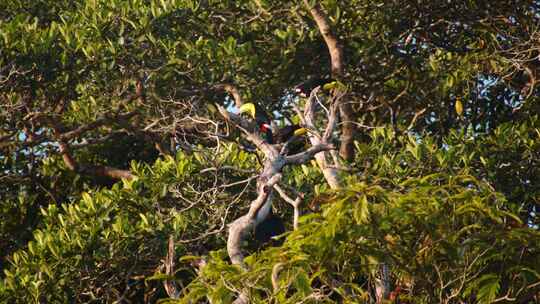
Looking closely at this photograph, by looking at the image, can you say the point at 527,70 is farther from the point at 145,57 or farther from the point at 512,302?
the point at 512,302

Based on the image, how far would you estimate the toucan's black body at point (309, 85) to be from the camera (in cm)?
1490

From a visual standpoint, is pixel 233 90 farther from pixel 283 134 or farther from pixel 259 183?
pixel 259 183

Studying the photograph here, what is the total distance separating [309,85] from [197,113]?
1.71 meters

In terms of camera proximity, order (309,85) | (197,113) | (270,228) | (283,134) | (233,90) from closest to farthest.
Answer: (283,134), (270,228), (197,113), (233,90), (309,85)

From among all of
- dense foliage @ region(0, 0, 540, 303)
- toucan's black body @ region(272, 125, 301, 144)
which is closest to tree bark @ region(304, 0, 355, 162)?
dense foliage @ region(0, 0, 540, 303)

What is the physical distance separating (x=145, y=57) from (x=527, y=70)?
16.2 ft

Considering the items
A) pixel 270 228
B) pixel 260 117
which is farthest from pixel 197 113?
pixel 270 228

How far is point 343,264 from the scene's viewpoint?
9.48 m

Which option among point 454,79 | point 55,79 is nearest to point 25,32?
point 55,79

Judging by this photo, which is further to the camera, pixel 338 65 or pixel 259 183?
pixel 338 65

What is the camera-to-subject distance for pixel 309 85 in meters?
15.6

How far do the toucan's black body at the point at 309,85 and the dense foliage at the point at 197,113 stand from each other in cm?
27

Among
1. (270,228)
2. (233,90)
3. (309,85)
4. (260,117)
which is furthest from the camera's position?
(309,85)

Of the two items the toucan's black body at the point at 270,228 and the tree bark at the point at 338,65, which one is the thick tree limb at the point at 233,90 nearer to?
the tree bark at the point at 338,65
